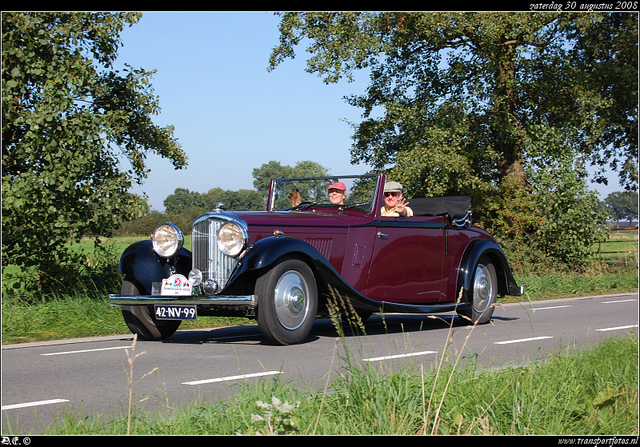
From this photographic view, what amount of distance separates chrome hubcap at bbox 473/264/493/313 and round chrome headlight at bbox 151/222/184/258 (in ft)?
14.2

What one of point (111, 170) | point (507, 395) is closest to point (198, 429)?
point (507, 395)

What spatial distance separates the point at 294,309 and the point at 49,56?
6.15m

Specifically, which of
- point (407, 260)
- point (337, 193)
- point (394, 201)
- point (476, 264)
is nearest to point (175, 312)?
point (337, 193)

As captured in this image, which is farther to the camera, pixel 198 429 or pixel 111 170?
pixel 111 170

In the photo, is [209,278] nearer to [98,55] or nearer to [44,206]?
[44,206]

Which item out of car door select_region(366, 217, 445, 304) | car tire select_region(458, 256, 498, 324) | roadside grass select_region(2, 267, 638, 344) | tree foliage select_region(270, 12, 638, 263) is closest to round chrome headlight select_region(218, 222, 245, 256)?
car door select_region(366, 217, 445, 304)

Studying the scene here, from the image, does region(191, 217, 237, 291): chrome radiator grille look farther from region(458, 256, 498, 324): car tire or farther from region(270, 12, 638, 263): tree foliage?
region(270, 12, 638, 263): tree foliage

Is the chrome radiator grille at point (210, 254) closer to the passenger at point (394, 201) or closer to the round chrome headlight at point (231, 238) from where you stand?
the round chrome headlight at point (231, 238)

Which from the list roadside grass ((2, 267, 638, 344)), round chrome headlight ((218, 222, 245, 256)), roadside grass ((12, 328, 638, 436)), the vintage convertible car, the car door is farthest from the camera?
roadside grass ((2, 267, 638, 344))

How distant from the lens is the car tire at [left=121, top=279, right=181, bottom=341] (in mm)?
7773

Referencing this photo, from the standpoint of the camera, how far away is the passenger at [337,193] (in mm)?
8867

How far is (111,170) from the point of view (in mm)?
11289

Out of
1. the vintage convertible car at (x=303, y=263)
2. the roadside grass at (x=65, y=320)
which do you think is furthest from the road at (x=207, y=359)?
the roadside grass at (x=65, y=320)

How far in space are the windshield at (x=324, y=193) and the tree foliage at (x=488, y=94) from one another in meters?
10.6
